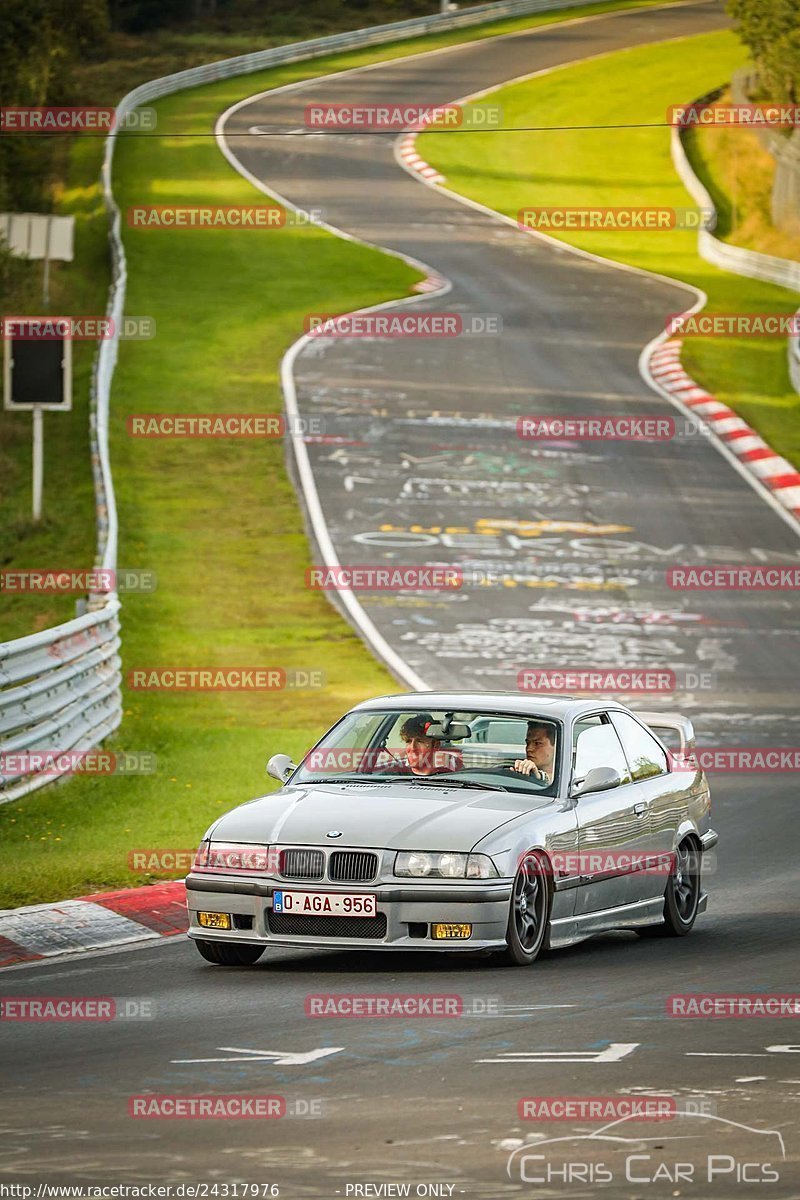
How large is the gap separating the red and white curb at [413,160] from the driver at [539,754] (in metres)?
48.4

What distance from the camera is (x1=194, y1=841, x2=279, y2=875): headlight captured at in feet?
32.2

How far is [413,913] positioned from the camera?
960cm

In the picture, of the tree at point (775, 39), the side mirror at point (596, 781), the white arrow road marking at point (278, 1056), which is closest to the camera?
the white arrow road marking at point (278, 1056)

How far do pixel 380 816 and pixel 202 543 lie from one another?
18512 millimetres

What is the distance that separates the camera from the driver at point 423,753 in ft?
35.2

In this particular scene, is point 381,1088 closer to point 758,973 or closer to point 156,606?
point 758,973
